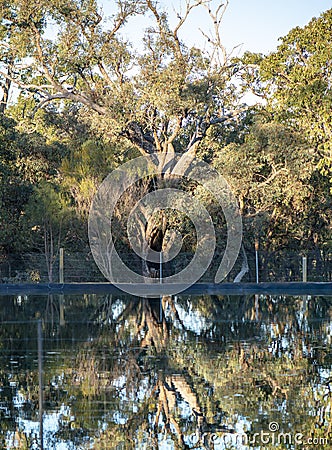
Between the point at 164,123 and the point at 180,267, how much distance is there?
15.1 ft

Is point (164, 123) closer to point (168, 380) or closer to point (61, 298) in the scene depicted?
point (61, 298)

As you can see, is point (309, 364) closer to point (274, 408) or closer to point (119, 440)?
point (274, 408)

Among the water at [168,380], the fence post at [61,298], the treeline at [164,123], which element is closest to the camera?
the water at [168,380]

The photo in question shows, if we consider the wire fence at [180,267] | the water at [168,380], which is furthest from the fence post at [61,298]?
the wire fence at [180,267]

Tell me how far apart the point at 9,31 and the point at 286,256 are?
37.7 feet

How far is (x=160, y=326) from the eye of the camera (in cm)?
1396

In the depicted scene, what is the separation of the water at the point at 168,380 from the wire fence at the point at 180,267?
7.75m

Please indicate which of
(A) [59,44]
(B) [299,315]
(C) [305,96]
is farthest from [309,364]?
(A) [59,44]

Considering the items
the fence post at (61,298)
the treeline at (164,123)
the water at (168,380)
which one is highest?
the treeline at (164,123)

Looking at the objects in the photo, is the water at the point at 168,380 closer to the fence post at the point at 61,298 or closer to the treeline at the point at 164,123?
the fence post at the point at 61,298

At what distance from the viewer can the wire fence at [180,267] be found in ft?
77.8

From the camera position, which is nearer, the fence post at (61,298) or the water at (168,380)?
the water at (168,380)

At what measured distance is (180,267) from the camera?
80.1 feet

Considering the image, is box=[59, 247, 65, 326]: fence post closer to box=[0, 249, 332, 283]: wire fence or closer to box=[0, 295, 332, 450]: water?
box=[0, 295, 332, 450]: water
